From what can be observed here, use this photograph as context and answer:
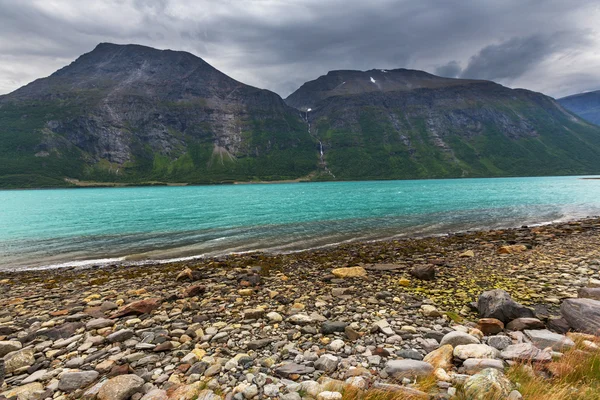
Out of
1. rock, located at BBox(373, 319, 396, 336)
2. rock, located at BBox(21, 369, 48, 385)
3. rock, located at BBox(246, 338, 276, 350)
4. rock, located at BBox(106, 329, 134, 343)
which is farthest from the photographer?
rock, located at BBox(106, 329, 134, 343)

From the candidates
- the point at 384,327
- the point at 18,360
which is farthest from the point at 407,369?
the point at 18,360

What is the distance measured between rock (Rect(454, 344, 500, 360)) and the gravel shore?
0.04 metres

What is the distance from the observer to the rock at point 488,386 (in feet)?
17.3

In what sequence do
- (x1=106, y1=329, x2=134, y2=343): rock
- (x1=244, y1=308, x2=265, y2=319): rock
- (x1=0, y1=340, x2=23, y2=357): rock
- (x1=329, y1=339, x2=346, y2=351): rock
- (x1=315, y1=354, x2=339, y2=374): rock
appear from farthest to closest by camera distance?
(x1=244, y1=308, x2=265, y2=319): rock
(x1=106, y1=329, x2=134, y2=343): rock
(x1=0, y1=340, x2=23, y2=357): rock
(x1=329, y1=339, x2=346, y2=351): rock
(x1=315, y1=354, x2=339, y2=374): rock

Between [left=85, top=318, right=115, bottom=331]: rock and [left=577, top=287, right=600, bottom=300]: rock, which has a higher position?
[left=577, top=287, right=600, bottom=300]: rock

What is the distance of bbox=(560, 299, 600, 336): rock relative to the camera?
811 centimetres

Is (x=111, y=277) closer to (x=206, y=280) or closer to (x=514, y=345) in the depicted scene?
(x=206, y=280)

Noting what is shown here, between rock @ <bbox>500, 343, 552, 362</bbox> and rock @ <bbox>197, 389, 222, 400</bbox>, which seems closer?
rock @ <bbox>197, 389, 222, 400</bbox>

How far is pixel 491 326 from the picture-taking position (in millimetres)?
8914

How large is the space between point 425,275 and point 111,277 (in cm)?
2039

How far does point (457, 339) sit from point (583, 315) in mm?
3895

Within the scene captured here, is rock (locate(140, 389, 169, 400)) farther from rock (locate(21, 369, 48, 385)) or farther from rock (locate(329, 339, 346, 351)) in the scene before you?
rock (locate(329, 339, 346, 351))

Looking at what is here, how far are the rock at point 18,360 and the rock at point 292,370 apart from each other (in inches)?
276

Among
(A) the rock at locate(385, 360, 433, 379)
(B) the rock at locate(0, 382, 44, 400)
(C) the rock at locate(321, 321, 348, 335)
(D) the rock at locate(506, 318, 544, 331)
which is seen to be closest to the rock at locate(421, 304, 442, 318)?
(D) the rock at locate(506, 318, 544, 331)
